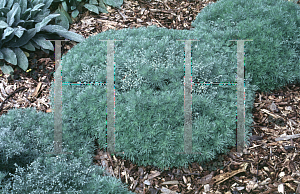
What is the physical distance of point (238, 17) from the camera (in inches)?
163

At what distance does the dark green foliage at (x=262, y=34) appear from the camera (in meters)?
3.68

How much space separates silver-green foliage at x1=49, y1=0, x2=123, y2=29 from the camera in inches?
193

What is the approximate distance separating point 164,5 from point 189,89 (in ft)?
9.29

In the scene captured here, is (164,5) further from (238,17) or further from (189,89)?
(189,89)

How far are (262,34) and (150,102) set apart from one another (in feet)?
6.68

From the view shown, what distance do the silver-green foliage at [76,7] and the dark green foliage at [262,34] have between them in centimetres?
187

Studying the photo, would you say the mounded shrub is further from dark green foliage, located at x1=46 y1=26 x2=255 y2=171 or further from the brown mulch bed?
the brown mulch bed

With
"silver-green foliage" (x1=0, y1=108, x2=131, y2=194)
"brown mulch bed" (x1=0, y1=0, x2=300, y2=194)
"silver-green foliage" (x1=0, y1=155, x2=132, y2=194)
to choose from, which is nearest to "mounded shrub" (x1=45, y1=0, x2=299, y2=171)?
"brown mulch bed" (x1=0, y1=0, x2=300, y2=194)

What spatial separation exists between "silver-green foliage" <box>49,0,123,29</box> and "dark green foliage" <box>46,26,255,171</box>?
154cm

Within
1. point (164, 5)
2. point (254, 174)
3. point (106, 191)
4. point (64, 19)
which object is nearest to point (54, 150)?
point (106, 191)

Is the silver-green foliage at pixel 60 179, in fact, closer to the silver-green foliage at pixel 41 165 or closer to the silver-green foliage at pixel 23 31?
the silver-green foliage at pixel 41 165

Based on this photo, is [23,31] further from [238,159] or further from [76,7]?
[238,159]

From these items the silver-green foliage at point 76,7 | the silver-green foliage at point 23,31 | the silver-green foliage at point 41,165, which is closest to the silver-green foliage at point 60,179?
the silver-green foliage at point 41,165

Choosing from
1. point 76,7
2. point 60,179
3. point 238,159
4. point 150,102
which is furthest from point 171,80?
point 76,7
